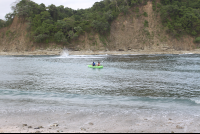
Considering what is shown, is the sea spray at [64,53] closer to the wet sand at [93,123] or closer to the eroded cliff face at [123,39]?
the eroded cliff face at [123,39]

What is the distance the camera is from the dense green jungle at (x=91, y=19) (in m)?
82.6

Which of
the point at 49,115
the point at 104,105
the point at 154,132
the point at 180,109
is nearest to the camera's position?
the point at 154,132

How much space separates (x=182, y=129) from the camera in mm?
7355

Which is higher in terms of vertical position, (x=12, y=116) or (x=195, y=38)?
(x=195, y=38)

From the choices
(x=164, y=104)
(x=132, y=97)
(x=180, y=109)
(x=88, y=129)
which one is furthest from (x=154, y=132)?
(x=132, y=97)

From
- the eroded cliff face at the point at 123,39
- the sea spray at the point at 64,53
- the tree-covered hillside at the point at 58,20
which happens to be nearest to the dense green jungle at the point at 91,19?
the tree-covered hillside at the point at 58,20

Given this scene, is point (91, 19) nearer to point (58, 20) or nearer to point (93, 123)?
point (58, 20)

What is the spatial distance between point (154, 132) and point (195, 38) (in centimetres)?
9130

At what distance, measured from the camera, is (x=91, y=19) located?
88562mm

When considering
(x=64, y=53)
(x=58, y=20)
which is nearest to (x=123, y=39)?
(x=64, y=53)

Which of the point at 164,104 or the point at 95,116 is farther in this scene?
the point at 164,104

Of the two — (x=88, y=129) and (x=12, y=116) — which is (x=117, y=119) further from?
(x=12, y=116)

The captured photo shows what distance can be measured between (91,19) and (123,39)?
1826 cm

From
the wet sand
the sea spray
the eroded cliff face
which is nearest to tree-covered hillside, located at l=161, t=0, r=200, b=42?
the eroded cliff face
